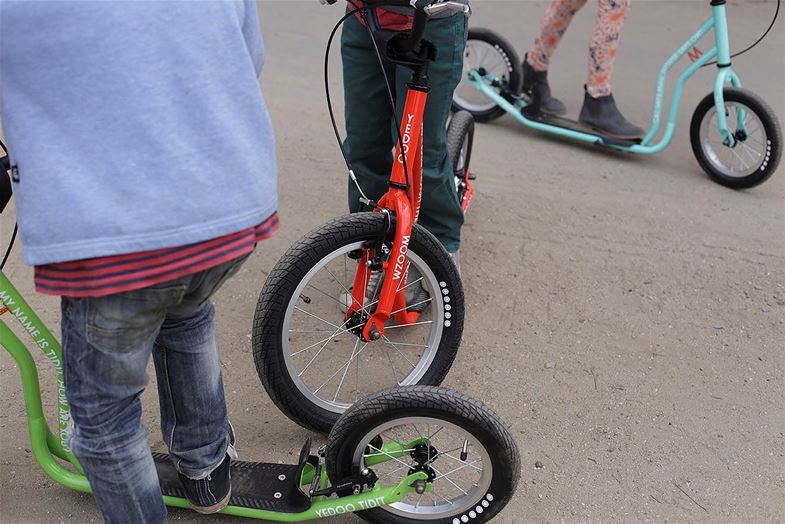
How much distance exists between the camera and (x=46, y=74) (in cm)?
142

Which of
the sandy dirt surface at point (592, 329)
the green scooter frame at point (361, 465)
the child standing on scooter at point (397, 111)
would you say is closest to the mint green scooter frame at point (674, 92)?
the sandy dirt surface at point (592, 329)

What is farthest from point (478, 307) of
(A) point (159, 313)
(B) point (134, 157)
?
(B) point (134, 157)

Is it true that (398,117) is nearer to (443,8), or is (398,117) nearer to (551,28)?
(443,8)

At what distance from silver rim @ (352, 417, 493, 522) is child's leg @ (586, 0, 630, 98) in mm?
2611

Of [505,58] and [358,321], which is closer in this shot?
[358,321]

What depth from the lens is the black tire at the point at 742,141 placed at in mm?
4020

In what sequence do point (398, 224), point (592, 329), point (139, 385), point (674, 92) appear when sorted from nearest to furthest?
point (139, 385), point (398, 224), point (592, 329), point (674, 92)

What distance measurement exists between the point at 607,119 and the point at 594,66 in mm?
293

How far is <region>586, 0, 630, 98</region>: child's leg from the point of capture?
4168mm

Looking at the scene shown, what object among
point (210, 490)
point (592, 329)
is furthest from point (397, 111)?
point (210, 490)

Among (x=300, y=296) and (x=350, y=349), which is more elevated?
(x=300, y=296)

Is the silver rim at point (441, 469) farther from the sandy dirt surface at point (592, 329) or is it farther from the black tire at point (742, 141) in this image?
the black tire at point (742, 141)

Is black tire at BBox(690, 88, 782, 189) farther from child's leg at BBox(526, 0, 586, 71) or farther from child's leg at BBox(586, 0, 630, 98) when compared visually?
child's leg at BBox(526, 0, 586, 71)

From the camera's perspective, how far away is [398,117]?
278 cm
